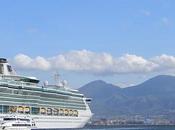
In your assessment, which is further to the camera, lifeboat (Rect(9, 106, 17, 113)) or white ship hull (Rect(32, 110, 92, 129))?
white ship hull (Rect(32, 110, 92, 129))

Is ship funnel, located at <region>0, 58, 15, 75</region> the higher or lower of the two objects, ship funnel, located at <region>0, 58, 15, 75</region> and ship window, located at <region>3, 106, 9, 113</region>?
the higher

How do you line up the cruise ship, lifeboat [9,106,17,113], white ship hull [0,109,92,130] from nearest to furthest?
1. the cruise ship
2. lifeboat [9,106,17,113]
3. white ship hull [0,109,92,130]

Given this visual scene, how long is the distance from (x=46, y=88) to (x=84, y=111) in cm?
1948

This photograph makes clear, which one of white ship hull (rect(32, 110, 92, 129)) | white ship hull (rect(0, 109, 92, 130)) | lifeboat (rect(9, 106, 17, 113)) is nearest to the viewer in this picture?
lifeboat (rect(9, 106, 17, 113))

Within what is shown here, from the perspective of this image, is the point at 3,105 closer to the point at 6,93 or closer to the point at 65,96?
the point at 6,93

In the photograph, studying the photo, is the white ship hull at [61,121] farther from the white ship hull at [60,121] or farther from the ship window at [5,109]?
the ship window at [5,109]

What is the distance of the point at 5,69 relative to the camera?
14125cm

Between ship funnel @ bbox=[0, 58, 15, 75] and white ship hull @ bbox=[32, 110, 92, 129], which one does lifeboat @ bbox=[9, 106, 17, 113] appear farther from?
ship funnel @ bbox=[0, 58, 15, 75]

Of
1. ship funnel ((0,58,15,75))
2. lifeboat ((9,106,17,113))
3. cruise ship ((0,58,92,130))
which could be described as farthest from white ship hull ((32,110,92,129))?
ship funnel ((0,58,15,75))

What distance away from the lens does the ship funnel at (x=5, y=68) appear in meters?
141

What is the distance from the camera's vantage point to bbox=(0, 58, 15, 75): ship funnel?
141038mm

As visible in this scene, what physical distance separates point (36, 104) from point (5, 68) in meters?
13.8

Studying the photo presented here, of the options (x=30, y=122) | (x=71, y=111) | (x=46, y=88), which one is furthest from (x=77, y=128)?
(x=30, y=122)

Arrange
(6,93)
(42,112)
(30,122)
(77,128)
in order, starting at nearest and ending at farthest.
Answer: (30,122), (6,93), (42,112), (77,128)
